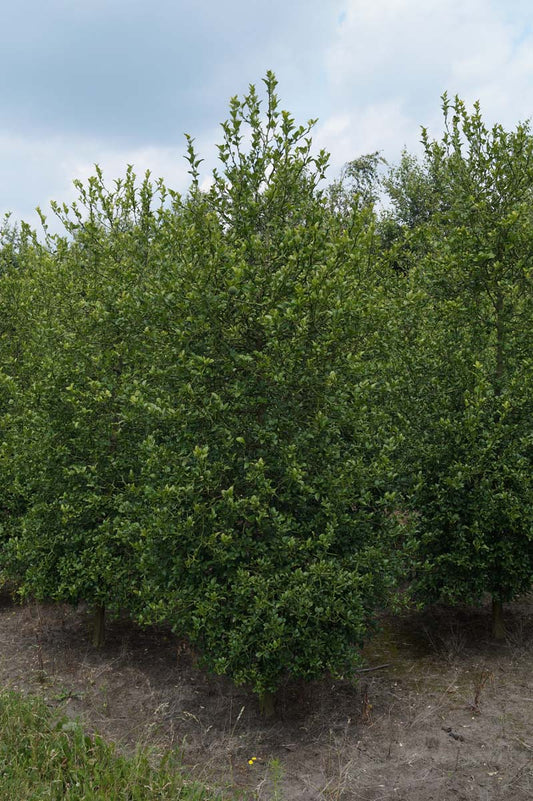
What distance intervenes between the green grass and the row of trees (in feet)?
3.65

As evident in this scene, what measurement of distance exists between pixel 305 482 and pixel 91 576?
11.5 feet

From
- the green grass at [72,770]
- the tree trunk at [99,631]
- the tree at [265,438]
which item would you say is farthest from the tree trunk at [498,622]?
the tree trunk at [99,631]

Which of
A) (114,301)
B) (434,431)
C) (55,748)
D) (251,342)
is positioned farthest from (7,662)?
(434,431)

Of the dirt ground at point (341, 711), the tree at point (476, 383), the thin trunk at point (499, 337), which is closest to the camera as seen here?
the dirt ground at point (341, 711)

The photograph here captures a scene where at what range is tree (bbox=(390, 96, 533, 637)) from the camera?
785 centimetres

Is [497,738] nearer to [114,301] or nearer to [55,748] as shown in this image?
[55,748]

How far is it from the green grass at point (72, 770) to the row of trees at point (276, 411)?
1.11 m

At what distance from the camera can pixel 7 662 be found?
9242 mm

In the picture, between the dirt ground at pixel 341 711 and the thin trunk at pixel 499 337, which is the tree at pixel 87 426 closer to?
the dirt ground at pixel 341 711

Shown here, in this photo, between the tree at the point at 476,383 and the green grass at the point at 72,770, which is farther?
the tree at the point at 476,383

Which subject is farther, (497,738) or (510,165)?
(510,165)

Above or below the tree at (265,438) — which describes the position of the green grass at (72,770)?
below

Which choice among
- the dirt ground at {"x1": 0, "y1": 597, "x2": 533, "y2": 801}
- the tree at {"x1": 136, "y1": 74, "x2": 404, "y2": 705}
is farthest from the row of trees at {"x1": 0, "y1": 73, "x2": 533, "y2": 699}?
the dirt ground at {"x1": 0, "y1": 597, "x2": 533, "y2": 801}

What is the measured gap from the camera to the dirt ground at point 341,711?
5988mm
